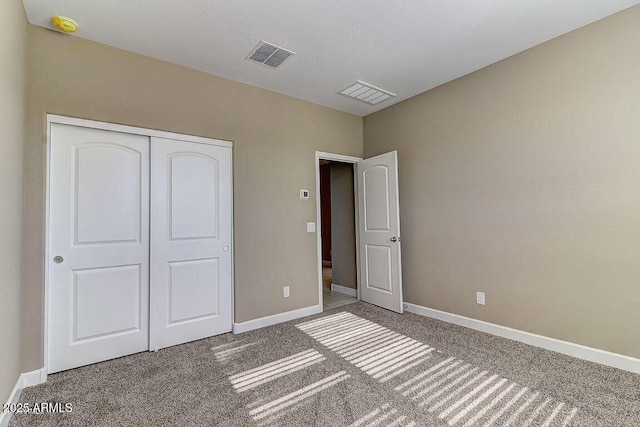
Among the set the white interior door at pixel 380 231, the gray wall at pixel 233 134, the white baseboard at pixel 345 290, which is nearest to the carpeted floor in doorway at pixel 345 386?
the gray wall at pixel 233 134

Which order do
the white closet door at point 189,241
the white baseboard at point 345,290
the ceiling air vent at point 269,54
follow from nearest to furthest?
the ceiling air vent at point 269,54, the white closet door at point 189,241, the white baseboard at point 345,290

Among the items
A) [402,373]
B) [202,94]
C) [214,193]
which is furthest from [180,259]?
[402,373]

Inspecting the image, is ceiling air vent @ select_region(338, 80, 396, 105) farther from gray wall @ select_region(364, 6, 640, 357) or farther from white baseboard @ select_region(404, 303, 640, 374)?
white baseboard @ select_region(404, 303, 640, 374)

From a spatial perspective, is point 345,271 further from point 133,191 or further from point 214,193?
point 133,191

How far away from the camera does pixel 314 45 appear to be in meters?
2.62

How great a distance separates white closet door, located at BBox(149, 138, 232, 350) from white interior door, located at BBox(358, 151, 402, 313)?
6.20 ft

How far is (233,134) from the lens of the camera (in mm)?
3209

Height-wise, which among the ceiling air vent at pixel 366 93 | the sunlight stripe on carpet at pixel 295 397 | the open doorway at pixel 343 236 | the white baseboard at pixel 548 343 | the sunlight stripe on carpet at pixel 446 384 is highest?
the ceiling air vent at pixel 366 93

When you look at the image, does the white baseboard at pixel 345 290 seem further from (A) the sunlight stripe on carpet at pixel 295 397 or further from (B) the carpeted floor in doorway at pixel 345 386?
(A) the sunlight stripe on carpet at pixel 295 397

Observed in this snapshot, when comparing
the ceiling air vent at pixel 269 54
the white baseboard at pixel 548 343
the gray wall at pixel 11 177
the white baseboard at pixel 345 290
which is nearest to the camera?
the gray wall at pixel 11 177

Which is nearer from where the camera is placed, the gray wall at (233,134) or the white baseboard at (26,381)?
the white baseboard at (26,381)

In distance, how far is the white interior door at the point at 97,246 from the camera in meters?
2.33

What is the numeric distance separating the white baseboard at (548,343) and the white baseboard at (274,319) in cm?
139

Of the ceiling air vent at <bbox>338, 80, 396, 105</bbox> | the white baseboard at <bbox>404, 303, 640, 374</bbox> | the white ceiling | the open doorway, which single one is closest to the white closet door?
the white ceiling
